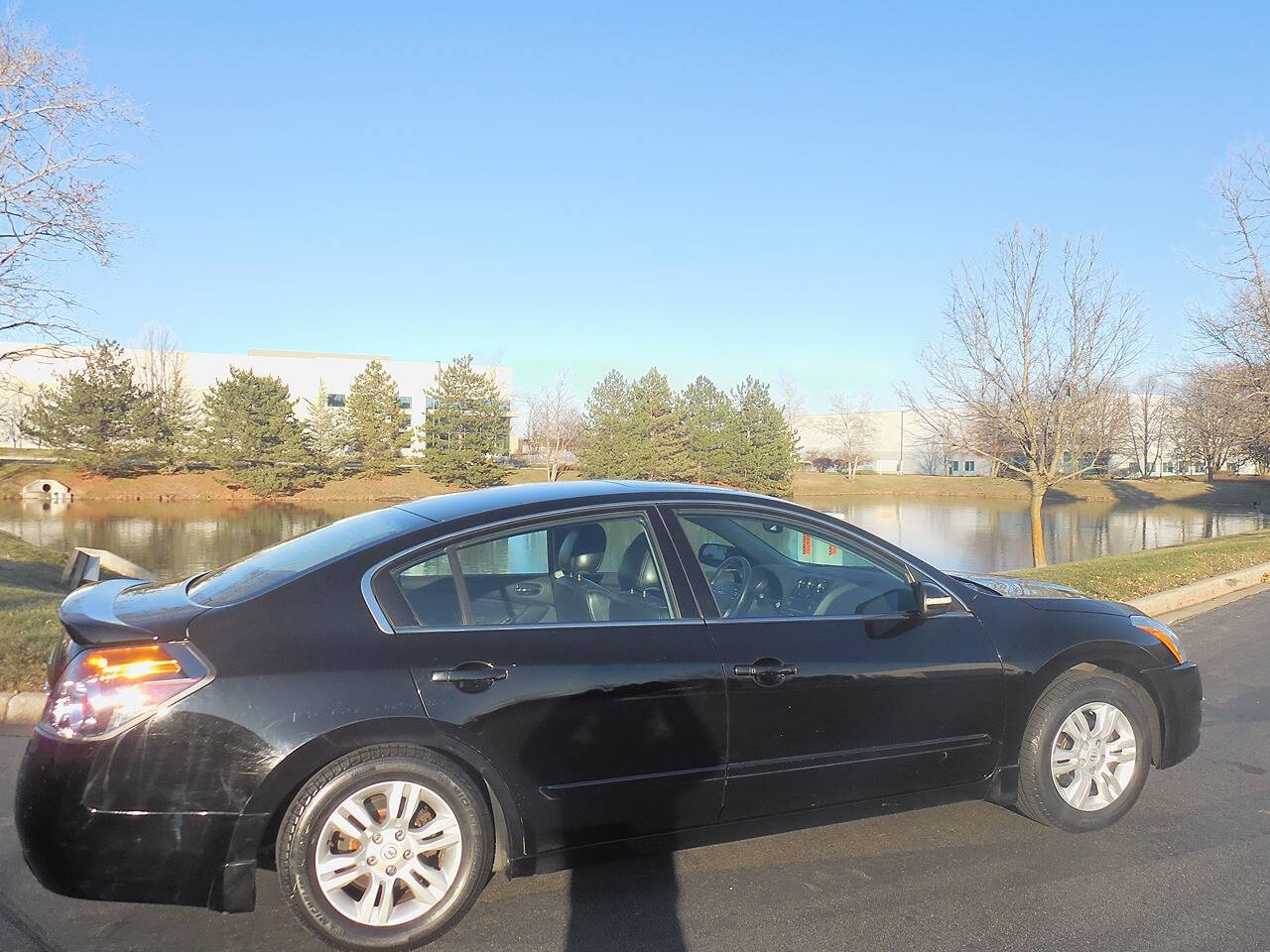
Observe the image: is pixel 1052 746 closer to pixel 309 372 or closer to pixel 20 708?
pixel 20 708

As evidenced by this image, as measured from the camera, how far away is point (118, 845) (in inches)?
113

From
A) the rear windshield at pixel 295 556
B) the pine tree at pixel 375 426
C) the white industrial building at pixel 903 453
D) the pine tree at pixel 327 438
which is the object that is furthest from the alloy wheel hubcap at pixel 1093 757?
the white industrial building at pixel 903 453

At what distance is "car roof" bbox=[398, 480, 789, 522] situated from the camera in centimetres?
365

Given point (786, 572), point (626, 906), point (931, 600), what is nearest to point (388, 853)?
point (626, 906)

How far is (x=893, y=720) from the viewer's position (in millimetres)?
3713

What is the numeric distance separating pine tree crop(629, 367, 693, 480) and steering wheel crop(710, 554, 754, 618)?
4009 centimetres

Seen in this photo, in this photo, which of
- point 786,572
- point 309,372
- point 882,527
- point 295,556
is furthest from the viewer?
point 309,372

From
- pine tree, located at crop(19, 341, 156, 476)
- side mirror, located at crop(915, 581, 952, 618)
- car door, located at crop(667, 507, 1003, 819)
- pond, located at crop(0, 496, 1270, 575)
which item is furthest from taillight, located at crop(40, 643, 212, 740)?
pine tree, located at crop(19, 341, 156, 476)

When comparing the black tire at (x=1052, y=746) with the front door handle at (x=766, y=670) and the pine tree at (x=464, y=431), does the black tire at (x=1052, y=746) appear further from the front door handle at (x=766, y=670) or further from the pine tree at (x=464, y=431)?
the pine tree at (x=464, y=431)

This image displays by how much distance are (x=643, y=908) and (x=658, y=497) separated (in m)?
1.56

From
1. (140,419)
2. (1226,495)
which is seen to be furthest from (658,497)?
(1226,495)

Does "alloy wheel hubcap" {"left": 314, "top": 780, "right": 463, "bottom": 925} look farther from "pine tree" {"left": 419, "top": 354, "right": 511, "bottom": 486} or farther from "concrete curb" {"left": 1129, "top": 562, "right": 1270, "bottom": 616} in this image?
"pine tree" {"left": 419, "top": 354, "right": 511, "bottom": 486}

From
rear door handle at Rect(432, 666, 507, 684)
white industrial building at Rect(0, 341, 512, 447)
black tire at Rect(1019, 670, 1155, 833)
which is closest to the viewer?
rear door handle at Rect(432, 666, 507, 684)

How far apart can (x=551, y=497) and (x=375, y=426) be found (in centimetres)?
4732
